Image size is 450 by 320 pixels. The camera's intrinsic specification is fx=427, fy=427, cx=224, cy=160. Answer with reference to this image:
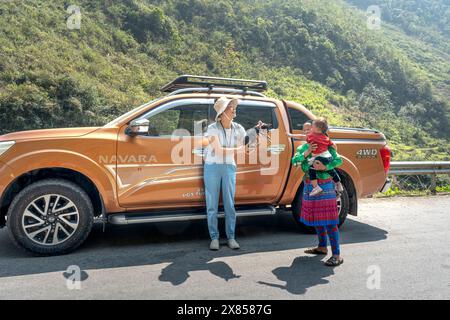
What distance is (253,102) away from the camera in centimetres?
582

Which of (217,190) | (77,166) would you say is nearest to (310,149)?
(217,190)

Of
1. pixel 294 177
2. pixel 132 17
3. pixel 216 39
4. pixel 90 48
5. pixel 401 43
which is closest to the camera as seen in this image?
pixel 294 177

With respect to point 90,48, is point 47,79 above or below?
below

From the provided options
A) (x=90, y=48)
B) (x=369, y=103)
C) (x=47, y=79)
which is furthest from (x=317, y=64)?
(x=47, y=79)

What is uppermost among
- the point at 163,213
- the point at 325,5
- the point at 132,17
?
the point at 325,5

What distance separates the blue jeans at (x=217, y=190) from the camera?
5012 millimetres

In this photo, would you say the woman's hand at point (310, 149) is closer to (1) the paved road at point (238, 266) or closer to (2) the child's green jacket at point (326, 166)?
(2) the child's green jacket at point (326, 166)

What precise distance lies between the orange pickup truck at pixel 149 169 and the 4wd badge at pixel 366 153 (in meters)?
0.01

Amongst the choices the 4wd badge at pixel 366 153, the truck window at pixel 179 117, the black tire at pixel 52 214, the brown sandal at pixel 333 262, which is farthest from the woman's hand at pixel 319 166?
the black tire at pixel 52 214

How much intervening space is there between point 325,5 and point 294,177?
71.5 meters

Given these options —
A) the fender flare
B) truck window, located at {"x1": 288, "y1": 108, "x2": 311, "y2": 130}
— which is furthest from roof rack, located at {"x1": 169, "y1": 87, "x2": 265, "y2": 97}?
the fender flare

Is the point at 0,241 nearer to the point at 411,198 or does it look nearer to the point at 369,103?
the point at 411,198

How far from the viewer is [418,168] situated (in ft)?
32.3

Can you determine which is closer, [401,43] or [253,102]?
[253,102]
